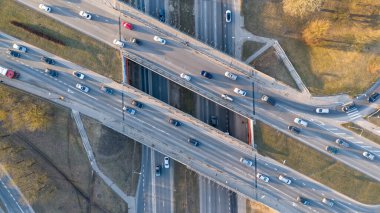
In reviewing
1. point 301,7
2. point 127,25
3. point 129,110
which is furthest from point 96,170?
point 301,7

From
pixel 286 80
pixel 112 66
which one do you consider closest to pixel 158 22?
pixel 112 66

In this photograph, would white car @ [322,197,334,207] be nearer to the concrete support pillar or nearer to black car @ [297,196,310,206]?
black car @ [297,196,310,206]

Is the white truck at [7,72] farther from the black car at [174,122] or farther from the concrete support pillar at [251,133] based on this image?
the concrete support pillar at [251,133]

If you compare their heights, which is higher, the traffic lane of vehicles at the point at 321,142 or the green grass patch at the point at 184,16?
the green grass patch at the point at 184,16

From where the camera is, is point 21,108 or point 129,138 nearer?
point 21,108

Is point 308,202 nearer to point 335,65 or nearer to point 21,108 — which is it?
point 335,65

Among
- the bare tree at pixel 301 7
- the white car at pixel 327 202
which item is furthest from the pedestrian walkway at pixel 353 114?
the bare tree at pixel 301 7
